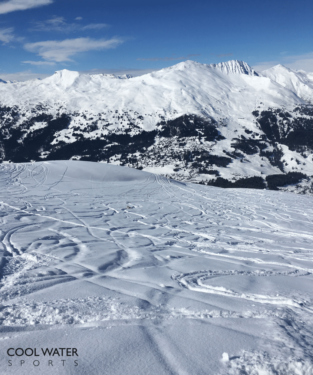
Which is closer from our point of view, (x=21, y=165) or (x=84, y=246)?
(x=84, y=246)

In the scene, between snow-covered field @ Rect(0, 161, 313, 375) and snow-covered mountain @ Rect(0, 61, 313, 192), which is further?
snow-covered mountain @ Rect(0, 61, 313, 192)

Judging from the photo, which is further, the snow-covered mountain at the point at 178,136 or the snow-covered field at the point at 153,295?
the snow-covered mountain at the point at 178,136

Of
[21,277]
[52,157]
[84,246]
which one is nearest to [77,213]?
[84,246]

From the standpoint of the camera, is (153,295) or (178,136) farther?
(178,136)

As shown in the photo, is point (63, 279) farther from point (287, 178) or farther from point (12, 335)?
point (287, 178)

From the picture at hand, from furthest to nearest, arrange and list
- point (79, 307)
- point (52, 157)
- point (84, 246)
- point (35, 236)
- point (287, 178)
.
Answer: point (52, 157), point (287, 178), point (35, 236), point (84, 246), point (79, 307)
